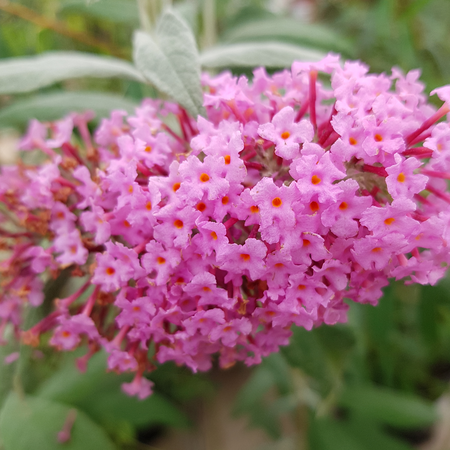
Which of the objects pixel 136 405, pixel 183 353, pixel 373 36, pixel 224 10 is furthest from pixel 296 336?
pixel 224 10

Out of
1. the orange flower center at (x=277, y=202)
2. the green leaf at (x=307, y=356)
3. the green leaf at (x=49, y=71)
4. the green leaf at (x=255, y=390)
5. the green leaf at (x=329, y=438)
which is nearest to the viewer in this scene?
the orange flower center at (x=277, y=202)

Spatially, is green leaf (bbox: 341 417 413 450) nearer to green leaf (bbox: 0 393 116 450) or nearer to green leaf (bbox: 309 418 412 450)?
green leaf (bbox: 309 418 412 450)

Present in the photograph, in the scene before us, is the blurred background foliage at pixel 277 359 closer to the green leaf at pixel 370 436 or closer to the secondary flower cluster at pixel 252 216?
the green leaf at pixel 370 436

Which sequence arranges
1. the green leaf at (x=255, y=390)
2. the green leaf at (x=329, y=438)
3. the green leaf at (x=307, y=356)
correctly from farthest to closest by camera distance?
the green leaf at (x=255, y=390) < the green leaf at (x=329, y=438) < the green leaf at (x=307, y=356)

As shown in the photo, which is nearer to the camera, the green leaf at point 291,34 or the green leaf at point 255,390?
the green leaf at point 291,34

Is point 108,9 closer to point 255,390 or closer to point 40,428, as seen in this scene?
point 40,428

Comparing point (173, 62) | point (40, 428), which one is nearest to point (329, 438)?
point (40, 428)

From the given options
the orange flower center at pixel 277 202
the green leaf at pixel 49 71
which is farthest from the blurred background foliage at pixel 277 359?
the orange flower center at pixel 277 202
